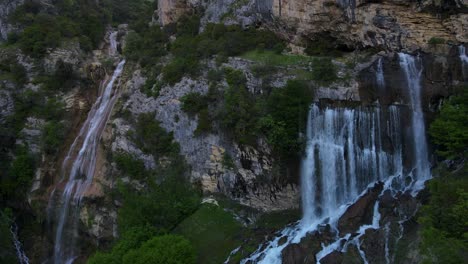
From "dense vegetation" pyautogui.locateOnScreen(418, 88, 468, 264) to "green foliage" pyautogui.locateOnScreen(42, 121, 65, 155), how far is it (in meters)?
21.3

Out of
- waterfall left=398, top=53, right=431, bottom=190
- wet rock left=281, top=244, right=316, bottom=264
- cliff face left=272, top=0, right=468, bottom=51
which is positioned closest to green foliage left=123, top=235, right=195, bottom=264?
wet rock left=281, top=244, right=316, bottom=264

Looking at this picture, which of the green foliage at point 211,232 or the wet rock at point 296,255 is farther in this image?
the green foliage at point 211,232

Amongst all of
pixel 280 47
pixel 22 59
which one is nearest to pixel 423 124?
pixel 280 47

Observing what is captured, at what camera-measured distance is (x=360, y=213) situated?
17734mm

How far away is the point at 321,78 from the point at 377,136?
182 inches

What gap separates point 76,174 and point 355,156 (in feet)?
53.3

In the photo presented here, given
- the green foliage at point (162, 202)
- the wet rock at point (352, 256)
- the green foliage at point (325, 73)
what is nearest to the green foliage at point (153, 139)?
the green foliage at point (162, 202)

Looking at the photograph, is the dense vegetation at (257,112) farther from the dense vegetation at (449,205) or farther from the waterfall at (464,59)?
the waterfall at (464,59)

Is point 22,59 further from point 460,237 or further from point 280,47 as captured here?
point 460,237

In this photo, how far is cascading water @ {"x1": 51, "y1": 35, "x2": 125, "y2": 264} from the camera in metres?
23.8

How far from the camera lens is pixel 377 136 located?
64.0 ft

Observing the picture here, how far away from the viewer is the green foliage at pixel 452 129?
703 inches

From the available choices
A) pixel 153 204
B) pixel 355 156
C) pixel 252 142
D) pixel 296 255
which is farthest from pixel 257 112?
pixel 296 255

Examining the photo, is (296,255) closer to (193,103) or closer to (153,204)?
(153,204)
